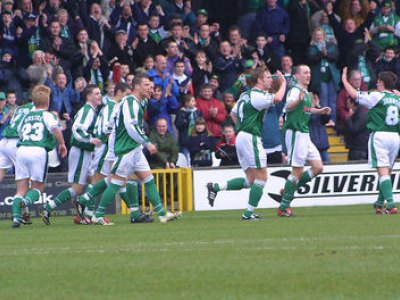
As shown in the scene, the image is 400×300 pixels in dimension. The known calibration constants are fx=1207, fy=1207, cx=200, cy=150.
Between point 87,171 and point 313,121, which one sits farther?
point 313,121

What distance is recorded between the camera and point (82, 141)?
1780cm

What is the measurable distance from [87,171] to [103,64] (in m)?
5.93

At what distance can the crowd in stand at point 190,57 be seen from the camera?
23.1 metres

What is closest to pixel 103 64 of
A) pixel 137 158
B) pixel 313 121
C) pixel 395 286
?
pixel 313 121

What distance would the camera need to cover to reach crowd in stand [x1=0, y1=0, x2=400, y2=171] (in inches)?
910

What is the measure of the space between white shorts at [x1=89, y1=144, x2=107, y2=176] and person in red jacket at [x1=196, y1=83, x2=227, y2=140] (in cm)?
589

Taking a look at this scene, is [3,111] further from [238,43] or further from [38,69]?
[238,43]

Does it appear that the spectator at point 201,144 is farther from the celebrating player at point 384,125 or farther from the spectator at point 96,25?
the celebrating player at point 384,125

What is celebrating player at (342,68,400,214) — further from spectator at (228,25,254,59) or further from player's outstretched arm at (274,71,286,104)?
spectator at (228,25,254,59)

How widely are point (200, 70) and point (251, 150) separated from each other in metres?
8.16

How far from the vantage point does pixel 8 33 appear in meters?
23.3

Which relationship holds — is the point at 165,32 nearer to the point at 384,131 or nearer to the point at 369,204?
the point at 369,204

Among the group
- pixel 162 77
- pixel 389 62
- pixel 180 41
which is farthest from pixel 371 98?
pixel 389 62

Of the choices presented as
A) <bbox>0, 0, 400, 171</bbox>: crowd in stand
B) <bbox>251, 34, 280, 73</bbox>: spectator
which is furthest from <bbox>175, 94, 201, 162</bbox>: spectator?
<bbox>251, 34, 280, 73</bbox>: spectator
